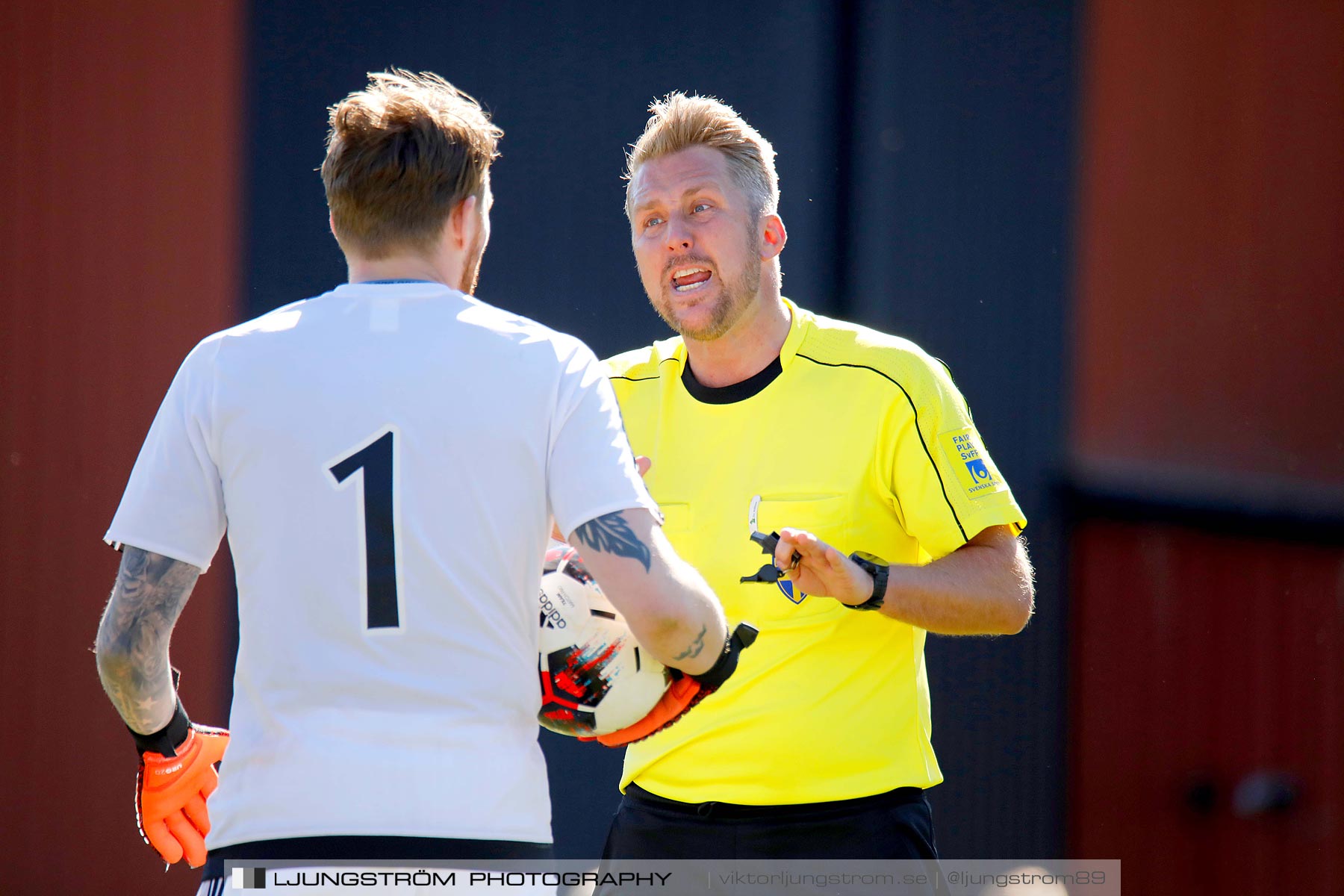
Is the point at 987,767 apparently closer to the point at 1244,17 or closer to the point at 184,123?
the point at 1244,17

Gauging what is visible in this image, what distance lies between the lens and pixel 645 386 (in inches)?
120

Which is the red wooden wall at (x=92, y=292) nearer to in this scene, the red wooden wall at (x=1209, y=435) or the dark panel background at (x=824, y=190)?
the dark panel background at (x=824, y=190)

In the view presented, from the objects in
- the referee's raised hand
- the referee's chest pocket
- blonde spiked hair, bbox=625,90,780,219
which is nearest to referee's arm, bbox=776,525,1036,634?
the referee's raised hand

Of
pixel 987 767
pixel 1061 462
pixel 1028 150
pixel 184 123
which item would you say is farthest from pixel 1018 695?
pixel 184 123

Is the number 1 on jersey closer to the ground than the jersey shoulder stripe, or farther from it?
closer to the ground

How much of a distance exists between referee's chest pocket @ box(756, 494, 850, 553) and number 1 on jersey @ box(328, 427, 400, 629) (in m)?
1.13

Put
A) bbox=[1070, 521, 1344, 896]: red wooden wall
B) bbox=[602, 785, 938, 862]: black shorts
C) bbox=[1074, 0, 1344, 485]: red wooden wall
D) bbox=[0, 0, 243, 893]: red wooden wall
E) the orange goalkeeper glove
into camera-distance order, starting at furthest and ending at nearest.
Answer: bbox=[1074, 0, 1344, 485]: red wooden wall < bbox=[1070, 521, 1344, 896]: red wooden wall < bbox=[0, 0, 243, 893]: red wooden wall < bbox=[602, 785, 938, 862]: black shorts < the orange goalkeeper glove

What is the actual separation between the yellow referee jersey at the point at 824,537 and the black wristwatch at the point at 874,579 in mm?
196

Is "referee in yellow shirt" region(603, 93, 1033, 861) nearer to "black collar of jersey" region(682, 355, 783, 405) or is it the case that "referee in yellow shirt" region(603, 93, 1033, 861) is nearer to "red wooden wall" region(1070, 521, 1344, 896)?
"black collar of jersey" region(682, 355, 783, 405)

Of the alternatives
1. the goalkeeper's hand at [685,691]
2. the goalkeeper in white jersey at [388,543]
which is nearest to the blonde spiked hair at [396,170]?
the goalkeeper in white jersey at [388,543]

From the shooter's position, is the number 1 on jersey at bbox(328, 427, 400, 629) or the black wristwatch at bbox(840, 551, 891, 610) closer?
the number 1 on jersey at bbox(328, 427, 400, 629)

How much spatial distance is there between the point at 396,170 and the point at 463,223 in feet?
0.44

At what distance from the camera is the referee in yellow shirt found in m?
2.61

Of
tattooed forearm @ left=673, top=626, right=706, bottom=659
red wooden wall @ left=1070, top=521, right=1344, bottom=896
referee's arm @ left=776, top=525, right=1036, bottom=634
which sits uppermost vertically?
referee's arm @ left=776, top=525, right=1036, bottom=634
